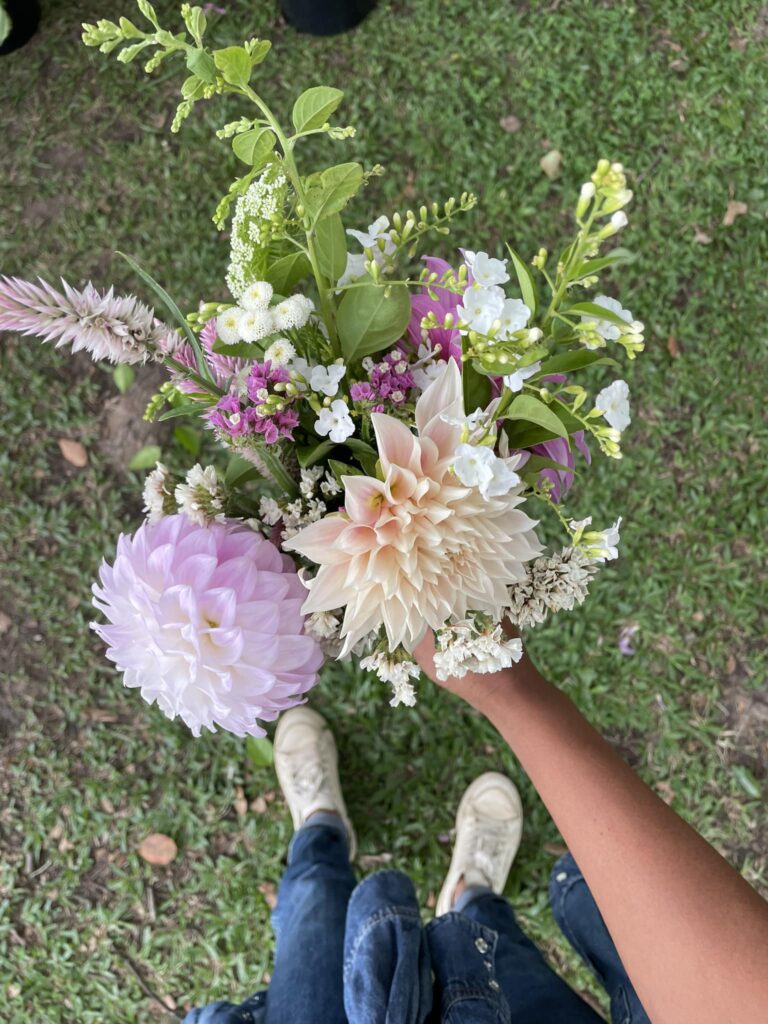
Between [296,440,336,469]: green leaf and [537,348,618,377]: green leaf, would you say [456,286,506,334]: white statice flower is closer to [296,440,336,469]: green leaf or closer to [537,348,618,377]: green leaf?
[537,348,618,377]: green leaf

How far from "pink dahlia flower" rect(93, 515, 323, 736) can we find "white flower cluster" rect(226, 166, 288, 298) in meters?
A: 0.28

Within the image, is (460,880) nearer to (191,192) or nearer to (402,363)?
(402,363)

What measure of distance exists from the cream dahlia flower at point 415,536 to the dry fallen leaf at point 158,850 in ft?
4.91

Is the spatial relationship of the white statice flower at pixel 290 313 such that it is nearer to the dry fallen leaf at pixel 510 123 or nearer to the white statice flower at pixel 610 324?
the white statice flower at pixel 610 324

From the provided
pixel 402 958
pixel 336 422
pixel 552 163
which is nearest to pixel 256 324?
pixel 336 422

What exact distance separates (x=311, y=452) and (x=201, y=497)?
14 centimetres

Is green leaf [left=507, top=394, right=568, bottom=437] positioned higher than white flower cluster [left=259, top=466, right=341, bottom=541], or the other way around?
green leaf [left=507, top=394, right=568, bottom=437]

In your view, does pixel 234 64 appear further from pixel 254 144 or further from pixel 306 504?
pixel 306 504

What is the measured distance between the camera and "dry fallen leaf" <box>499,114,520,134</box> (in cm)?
214

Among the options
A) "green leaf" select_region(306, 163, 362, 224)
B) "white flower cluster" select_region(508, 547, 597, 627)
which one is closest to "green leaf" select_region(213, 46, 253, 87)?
"green leaf" select_region(306, 163, 362, 224)

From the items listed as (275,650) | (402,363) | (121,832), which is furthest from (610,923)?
(121,832)

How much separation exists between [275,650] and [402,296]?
0.40 meters

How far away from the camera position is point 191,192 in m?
2.15

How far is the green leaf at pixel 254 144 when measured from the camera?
2.33 ft
